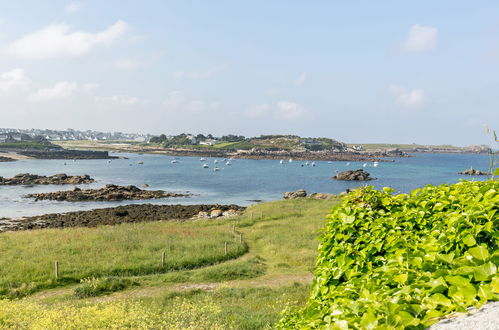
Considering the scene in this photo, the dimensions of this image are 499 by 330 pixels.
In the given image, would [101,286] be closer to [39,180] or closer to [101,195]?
[101,195]

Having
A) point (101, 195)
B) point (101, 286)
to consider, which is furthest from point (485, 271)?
point (101, 195)

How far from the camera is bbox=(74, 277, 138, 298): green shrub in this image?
1930 cm

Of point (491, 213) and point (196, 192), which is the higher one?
point (491, 213)

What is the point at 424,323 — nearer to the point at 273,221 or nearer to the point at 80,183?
the point at 273,221

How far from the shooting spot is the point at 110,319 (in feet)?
40.0

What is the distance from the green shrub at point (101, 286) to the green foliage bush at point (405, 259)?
16.6 meters

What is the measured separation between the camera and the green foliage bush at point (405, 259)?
10.8 feet

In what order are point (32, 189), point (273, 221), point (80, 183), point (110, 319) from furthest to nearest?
1. point (80, 183)
2. point (32, 189)
3. point (273, 221)
4. point (110, 319)

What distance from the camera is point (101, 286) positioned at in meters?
19.9

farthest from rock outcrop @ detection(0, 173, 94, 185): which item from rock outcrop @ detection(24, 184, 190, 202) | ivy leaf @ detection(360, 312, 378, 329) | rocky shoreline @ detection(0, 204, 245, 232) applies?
ivy leaf @ detection(360, 312, 378, 329)

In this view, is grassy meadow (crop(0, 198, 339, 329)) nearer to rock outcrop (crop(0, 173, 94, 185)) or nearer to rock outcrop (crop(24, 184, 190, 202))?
rock outcrop (crop(24, 184, 190, 202))

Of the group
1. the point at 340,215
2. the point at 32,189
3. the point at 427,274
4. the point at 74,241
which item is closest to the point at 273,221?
the point at 74,241

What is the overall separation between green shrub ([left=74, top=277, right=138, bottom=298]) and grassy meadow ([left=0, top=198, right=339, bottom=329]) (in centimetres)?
6

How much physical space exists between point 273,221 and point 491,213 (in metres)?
41.7
